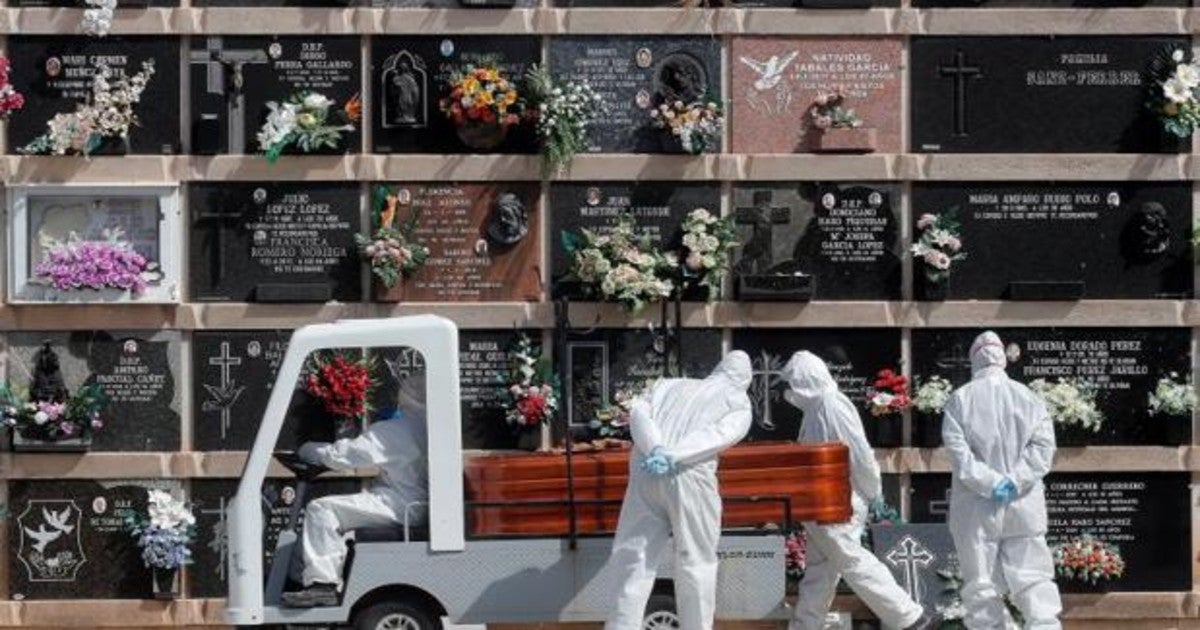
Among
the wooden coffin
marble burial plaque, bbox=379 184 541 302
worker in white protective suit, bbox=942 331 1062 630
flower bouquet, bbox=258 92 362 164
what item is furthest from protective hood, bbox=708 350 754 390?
flower bouquet, bbox=258 92 362 164

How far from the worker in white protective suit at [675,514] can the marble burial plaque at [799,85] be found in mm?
3162

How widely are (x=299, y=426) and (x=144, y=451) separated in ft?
3.38

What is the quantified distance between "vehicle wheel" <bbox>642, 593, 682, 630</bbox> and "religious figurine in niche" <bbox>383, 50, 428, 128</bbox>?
3911mm

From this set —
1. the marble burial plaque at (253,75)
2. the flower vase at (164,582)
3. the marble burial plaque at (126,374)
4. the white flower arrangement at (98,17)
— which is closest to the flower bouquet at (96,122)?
the white flower arrangement at (98,17)

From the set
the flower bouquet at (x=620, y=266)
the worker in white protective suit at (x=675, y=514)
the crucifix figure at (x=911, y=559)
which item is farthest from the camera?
the flower bouquet at (x=620, y=266)

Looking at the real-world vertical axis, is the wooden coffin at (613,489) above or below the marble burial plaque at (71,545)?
above

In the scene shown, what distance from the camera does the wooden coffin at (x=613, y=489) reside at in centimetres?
1453

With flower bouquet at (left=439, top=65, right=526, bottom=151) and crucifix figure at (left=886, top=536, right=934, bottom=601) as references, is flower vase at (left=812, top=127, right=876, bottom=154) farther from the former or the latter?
crucifix figure at (left=886, top=536, right=934, bottom=601)

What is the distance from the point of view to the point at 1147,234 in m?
16.8

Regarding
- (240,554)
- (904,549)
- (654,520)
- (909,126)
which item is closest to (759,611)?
(654,520)

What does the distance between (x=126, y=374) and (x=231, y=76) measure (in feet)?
6.76

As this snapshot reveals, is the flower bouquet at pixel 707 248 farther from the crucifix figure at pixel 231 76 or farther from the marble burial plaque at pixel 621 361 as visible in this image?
the crucifix figure at pixel 231 76

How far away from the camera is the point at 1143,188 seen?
1692cm

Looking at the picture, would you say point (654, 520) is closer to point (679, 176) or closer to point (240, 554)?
point (240, 554)
